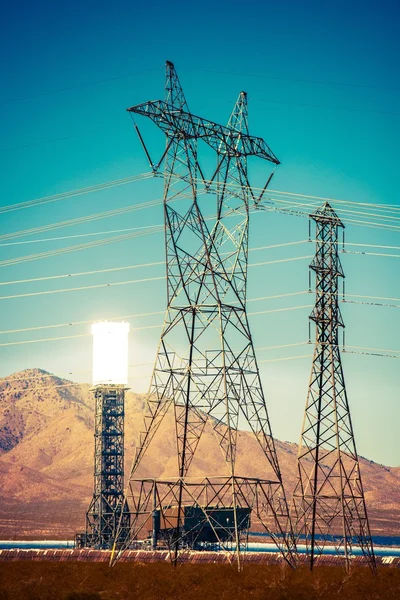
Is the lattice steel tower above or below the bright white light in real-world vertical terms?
below

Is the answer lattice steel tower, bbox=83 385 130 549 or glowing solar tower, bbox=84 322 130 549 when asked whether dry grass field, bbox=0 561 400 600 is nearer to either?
lattice steel tower, bbox=83 385 130 549

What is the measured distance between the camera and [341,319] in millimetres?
39281

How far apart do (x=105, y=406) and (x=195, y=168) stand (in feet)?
174

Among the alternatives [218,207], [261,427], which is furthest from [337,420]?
[218,207]

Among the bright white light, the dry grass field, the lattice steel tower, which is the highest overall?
the bright white light

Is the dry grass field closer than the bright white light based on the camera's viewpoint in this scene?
Yes

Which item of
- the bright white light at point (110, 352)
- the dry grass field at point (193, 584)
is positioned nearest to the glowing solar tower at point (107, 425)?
the bright white light at point (110, 352)

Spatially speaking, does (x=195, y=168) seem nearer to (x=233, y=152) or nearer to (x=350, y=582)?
(x=233, y=152)

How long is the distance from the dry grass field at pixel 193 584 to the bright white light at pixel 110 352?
4811 cm

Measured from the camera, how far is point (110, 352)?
283 feet

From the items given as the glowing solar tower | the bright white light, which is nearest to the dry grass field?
the glowing solar tower

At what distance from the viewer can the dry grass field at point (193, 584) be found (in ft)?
98.1

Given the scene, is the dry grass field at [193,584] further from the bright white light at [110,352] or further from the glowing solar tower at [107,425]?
the bright white light at [110,352]

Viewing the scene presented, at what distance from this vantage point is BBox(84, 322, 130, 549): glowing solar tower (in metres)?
84.1
